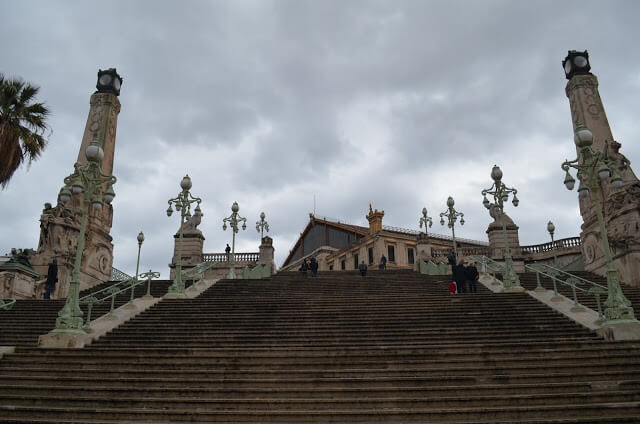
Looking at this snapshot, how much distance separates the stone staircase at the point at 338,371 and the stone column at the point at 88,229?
1128 cm

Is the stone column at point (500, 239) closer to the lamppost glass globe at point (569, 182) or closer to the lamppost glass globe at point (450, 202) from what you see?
the lamppost glass globe at point (450, 202)

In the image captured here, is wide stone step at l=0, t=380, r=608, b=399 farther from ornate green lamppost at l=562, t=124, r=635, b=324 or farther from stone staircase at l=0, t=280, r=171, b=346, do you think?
stone staircase at l=0, t=280, r=171, b=346

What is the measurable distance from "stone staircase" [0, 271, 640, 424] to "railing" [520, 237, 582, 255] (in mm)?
18326

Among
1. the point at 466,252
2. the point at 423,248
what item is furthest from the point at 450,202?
the point at 466,252

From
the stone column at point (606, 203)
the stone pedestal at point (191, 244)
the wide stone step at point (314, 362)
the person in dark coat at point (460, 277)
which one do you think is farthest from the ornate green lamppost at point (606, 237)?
the stone pedestal at point (191, 244)

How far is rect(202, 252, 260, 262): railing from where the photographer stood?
113 ft

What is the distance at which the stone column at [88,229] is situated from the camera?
22484 millimetres

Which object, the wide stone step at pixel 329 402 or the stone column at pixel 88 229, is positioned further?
the stone column at pixel 88 229

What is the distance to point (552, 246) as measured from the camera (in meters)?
30.6

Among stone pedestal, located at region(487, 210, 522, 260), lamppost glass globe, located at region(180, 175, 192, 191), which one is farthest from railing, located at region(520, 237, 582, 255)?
lamppost glass globe, located at region(180, 175, 192, 191)

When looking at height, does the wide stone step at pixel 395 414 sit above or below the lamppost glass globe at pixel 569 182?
below

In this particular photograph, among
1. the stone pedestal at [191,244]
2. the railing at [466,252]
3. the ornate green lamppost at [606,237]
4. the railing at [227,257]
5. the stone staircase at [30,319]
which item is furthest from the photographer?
the railing at [227,257]

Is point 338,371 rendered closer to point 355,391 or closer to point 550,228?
point 355,391

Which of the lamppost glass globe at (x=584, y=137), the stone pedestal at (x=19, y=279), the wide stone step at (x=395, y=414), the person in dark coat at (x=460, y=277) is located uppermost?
the lamppost glass globe at (x=584, y=137)
